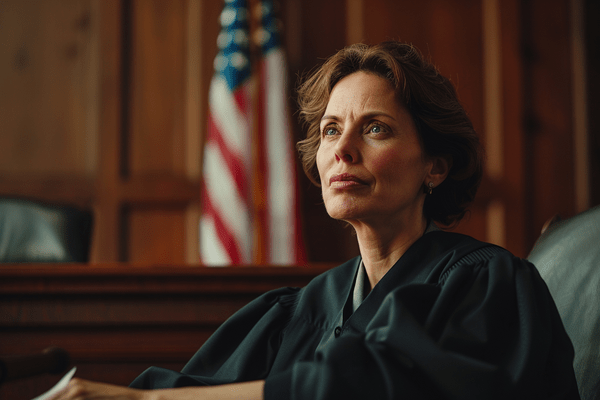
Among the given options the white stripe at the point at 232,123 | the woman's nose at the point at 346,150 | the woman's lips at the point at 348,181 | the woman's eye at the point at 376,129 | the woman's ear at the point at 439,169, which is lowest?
the woman's lips at the point at 348,181

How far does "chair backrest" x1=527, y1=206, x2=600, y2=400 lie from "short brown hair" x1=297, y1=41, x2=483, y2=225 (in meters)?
0.23

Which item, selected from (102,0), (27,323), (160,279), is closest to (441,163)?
(160,279)

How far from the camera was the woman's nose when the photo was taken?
1163 millimetres

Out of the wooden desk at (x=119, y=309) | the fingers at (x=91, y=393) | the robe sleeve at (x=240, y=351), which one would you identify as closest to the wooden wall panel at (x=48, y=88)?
the wooden desk at (x=119, y=309)

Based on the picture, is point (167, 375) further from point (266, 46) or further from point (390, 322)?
point (266, 46)

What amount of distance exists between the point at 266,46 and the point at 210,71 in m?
0.42

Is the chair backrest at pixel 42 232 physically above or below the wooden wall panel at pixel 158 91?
below

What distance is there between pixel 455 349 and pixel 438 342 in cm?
3

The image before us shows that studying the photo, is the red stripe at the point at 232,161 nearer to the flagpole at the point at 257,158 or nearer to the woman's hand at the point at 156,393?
the flagpole at the point at 257,158

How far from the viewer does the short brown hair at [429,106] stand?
1.21 metres

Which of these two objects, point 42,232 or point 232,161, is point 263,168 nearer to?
point 232,161

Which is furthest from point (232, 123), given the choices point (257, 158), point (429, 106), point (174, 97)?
point (429, 106)

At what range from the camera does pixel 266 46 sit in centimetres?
327

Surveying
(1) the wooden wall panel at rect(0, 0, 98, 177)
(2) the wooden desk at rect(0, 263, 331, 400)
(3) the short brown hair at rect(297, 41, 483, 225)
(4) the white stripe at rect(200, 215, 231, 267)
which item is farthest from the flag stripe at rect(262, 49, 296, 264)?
(3) the short brown hair at rect(297, 41, 483, 225)
